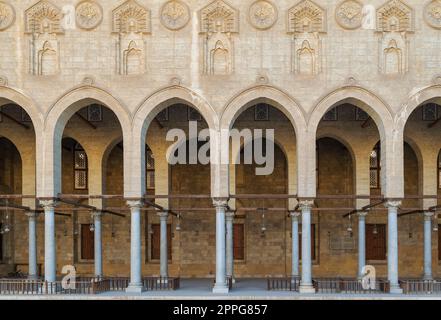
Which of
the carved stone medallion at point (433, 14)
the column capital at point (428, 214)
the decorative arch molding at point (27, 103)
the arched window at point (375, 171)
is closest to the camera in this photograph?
the decorative arch molding at point (27, 103)

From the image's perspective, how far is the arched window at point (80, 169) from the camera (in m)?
32.1

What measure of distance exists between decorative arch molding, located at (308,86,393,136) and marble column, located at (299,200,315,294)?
2.87m

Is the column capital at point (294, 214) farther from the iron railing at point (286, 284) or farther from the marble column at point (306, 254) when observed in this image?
the marble column at point (306, 254)

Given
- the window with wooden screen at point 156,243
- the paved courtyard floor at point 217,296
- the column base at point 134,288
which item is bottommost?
the paved courtyard floor at point 217,296

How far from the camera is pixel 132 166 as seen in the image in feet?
79.0

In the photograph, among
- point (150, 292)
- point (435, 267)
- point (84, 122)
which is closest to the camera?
point (150, 292)

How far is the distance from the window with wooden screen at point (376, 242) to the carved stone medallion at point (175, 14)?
557 inches

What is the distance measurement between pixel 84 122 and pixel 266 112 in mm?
7986

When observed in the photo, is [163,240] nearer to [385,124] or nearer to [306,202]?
[306,202]

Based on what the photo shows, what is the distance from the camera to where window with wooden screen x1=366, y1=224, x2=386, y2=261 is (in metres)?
31.7

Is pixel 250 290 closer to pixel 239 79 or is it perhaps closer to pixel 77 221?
pixel 239 79

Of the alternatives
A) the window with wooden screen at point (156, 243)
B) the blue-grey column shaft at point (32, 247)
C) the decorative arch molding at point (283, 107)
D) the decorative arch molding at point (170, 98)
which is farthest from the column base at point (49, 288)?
the window with wooden screen at point (156, 243)

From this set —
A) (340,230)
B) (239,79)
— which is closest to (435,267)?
(340,230)

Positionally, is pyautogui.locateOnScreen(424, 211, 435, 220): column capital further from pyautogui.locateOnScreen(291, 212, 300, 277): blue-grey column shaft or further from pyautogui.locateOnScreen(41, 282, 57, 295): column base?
pyautogui.locateOnScreen(41, 282, 57, 295): column base
